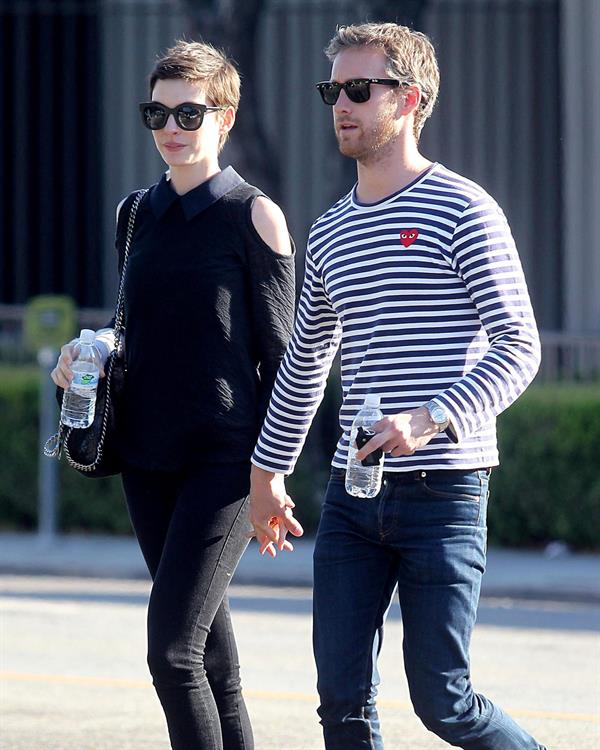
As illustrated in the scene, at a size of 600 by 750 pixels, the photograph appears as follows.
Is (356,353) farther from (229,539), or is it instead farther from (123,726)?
(123,726)

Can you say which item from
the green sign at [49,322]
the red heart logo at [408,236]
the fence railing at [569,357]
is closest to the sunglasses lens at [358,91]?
the red heart logo at [408,236]

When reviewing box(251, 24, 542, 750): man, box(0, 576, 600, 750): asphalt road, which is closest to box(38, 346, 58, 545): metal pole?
box(0, 576, 600, 750): asphalt road

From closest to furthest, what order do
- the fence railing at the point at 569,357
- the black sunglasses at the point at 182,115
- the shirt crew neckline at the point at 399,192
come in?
the shirt crew neckline at the point at 399,192 < the black sunglasses at the point at 182,115 < the fence railing at the point at 569,357

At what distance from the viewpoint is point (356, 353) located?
366 cm

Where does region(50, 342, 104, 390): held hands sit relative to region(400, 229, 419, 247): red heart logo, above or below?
below

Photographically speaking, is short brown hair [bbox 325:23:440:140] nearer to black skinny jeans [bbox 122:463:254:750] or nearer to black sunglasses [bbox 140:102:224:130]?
black sunglasses [bbox 140:102:224:130]

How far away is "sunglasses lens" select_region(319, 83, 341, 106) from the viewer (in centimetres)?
370

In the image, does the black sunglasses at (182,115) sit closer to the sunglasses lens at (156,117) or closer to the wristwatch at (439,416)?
the sunglasses lens at (156,117)

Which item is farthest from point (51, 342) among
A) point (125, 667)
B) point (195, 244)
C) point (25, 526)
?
point (195, 244)

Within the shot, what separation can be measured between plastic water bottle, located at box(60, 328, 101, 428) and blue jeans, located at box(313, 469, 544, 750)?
70cm

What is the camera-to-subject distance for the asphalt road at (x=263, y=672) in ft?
18.4

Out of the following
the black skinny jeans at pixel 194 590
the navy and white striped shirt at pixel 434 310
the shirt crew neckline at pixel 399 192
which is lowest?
the black skinny jeans at pixel 194 590

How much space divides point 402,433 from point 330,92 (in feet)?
2.93

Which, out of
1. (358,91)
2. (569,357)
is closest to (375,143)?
(358,91)
